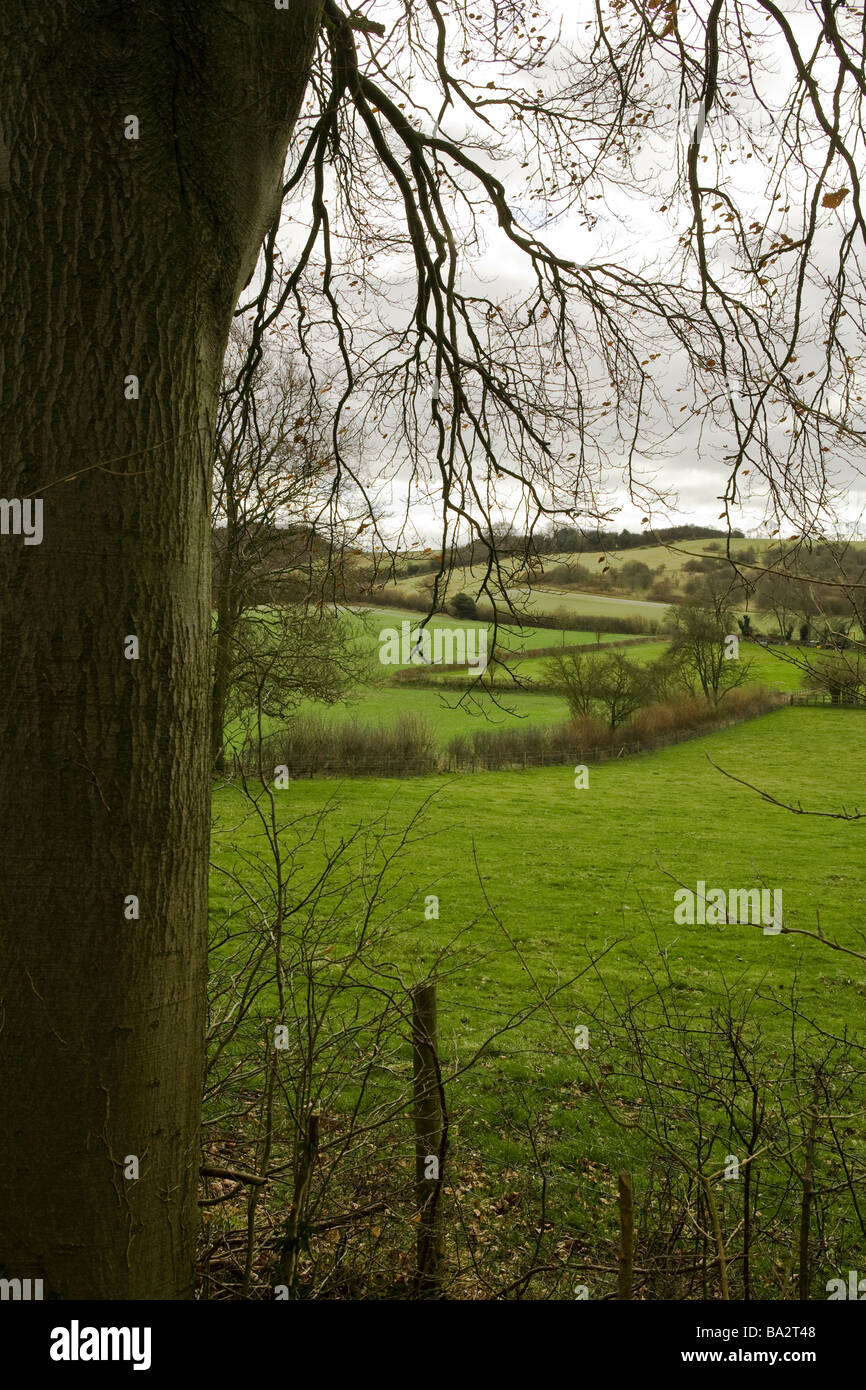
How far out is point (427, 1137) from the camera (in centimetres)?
308

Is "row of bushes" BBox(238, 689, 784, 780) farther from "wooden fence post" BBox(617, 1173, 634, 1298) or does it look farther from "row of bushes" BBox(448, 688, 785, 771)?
"wooden fence post" BBox(617, 1173, 634, 1298)

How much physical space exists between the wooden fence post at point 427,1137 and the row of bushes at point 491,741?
2229 centimetres

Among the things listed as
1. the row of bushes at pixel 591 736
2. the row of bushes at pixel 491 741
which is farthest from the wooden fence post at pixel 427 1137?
the row of bushes at pixel 591 736

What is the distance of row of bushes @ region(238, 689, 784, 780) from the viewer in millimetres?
29188

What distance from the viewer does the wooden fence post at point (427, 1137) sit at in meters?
3.05

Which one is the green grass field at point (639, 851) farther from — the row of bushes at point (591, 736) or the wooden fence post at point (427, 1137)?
the wooden fence post at point (427, 1137)

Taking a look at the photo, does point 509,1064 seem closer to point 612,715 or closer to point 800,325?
point 800,325

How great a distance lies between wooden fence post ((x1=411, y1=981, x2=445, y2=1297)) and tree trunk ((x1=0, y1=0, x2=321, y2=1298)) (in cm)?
106

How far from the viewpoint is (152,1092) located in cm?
212

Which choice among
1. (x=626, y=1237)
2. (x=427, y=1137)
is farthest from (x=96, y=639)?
(x=427, y=1137)

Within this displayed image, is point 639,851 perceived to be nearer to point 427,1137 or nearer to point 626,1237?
point 427,1137

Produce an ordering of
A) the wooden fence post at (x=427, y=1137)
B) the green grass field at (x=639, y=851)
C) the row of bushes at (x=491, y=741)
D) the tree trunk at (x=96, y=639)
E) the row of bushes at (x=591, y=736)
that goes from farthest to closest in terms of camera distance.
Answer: the row of bushes at (x=591, y=736)
the row of bushes at (x=491, y=741)
the green grass field at (x=639, y=851)
the wooden fence post at (x=427, y=1137)
the tree trunk at (x=96, y=639)

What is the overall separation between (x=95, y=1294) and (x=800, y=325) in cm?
447

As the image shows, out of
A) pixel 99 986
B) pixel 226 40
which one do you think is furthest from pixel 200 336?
pixel 99 986
